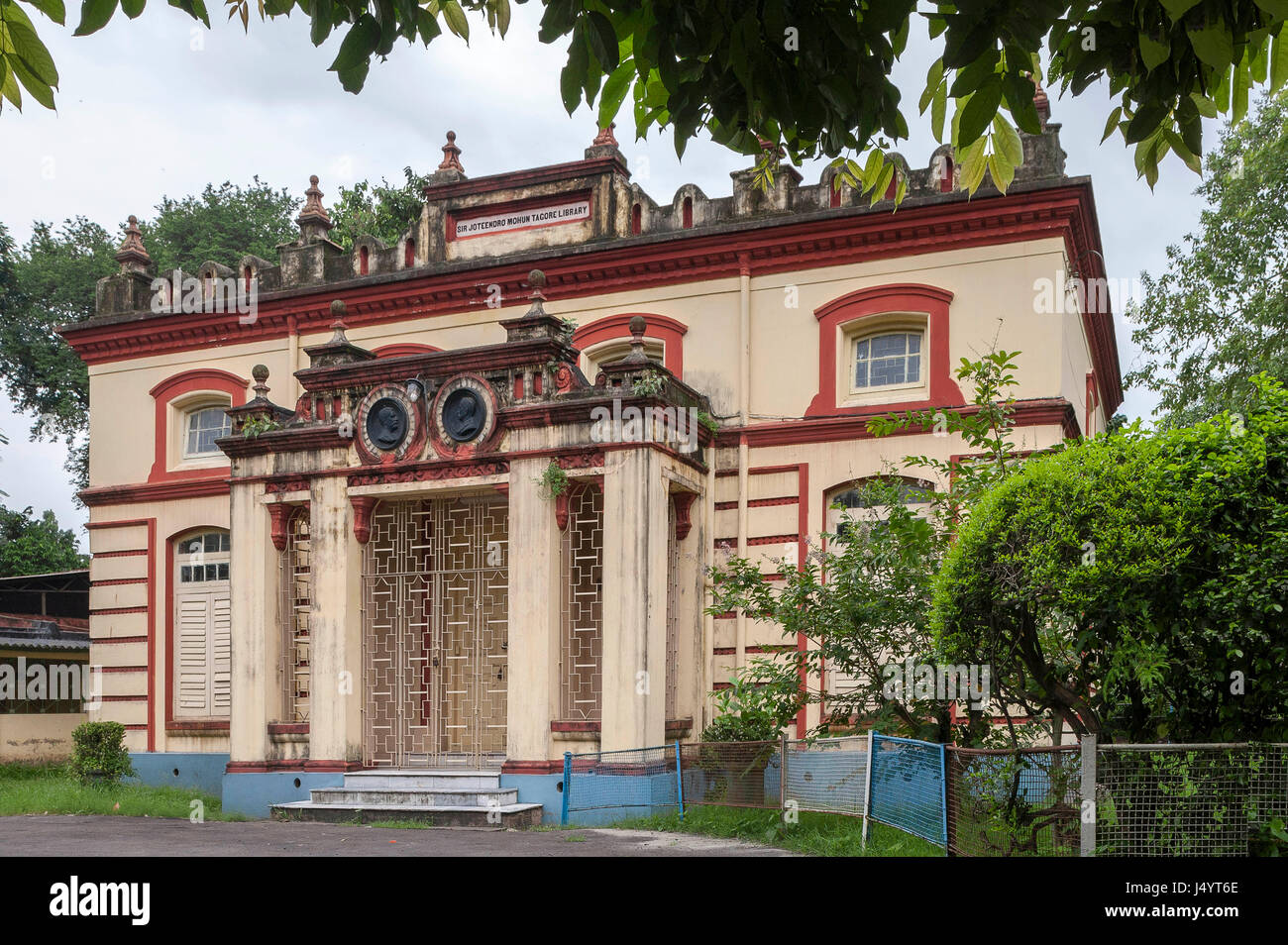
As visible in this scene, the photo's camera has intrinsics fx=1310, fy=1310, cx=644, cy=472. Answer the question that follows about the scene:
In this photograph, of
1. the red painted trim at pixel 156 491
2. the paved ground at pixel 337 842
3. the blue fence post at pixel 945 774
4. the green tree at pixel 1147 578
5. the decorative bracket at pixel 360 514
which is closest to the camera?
the green tree at pixel 1147 578

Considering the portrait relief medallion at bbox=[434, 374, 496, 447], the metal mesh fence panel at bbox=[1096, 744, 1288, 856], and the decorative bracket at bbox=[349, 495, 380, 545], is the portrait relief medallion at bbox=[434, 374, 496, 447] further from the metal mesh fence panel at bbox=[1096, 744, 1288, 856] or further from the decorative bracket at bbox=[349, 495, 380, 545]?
the metal mesh fence panel at bbox=[1096, 744, 1288, 856]

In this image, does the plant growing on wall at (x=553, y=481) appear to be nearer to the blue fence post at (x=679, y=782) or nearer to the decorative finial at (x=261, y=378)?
the blue fence post at (x=679, y=782)

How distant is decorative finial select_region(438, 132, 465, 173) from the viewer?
1980 cm

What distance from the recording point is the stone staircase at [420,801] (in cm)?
1491

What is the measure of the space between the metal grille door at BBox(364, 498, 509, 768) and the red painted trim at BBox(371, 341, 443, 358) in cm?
290

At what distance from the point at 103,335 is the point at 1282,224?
20282 millimetres

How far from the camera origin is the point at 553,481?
15.8 m

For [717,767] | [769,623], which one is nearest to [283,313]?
[769,623]

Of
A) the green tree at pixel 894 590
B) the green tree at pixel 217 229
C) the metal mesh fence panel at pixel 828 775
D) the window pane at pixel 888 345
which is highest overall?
the green tree at pixel 217 229

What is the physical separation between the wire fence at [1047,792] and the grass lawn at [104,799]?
8442 mm

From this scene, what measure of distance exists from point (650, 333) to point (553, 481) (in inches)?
146

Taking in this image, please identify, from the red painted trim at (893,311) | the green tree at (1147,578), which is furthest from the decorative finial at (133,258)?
the green tree at (1147,578)

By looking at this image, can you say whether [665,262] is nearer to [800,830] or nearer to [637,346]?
[637,346]

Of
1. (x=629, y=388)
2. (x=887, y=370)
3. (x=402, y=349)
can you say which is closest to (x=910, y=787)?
(x=629, y=388)
